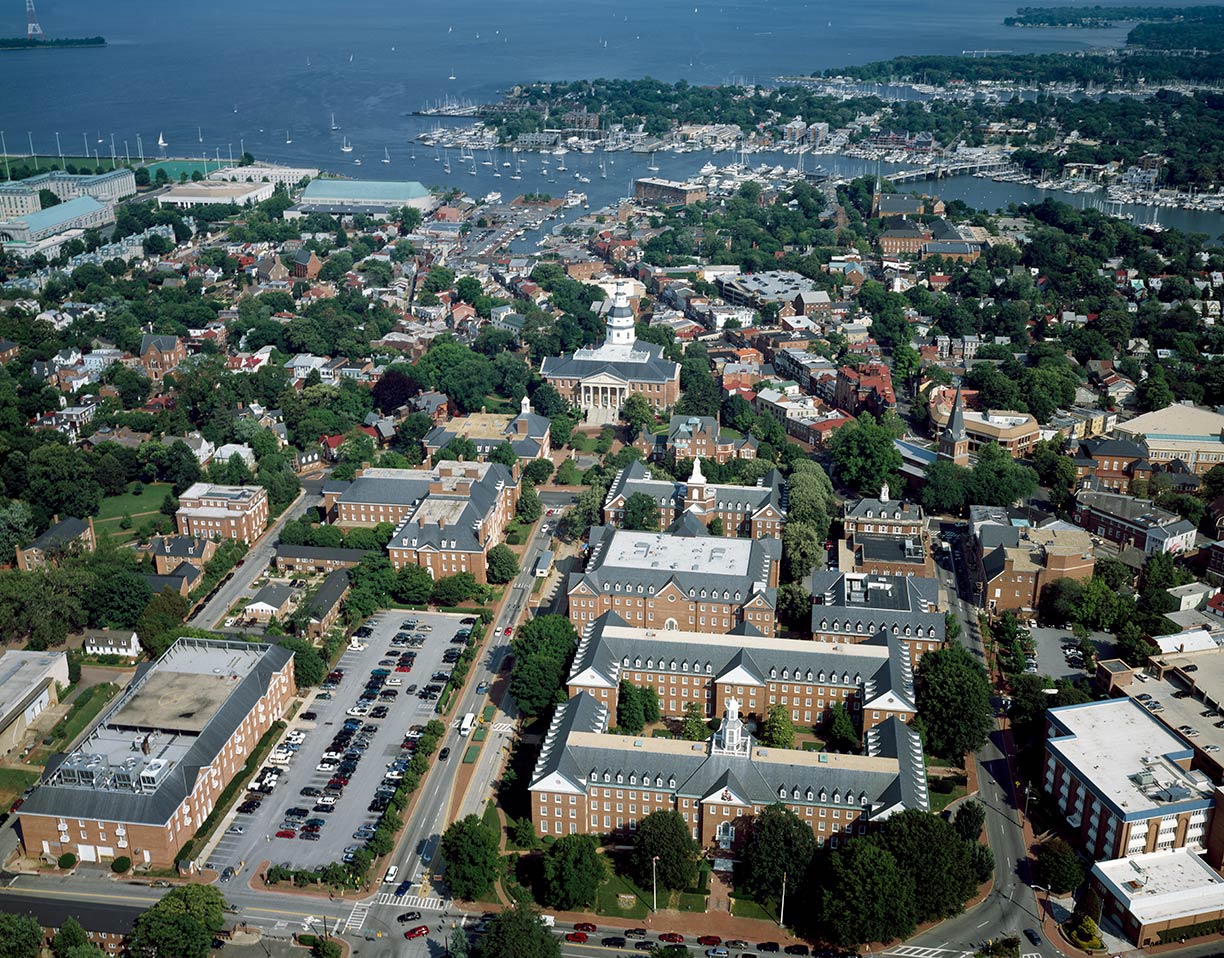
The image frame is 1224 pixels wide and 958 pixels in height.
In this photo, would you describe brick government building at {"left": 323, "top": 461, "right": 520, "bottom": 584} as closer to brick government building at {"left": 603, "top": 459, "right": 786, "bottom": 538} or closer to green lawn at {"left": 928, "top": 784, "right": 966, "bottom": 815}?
brick government building at {"left": 603, "top": 459, "right": 786, "bottom": 538}

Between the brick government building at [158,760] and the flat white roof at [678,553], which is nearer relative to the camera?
the brick government building at [158,760]

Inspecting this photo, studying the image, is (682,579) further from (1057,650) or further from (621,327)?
(621,327)

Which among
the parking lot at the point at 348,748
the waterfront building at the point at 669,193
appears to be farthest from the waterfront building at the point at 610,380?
the waterfront building at the point at 669,193

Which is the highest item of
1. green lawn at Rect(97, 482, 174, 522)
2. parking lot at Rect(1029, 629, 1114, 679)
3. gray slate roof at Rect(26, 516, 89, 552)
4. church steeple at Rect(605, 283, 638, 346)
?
church steeple at Rect(605, 283, 638, 346)

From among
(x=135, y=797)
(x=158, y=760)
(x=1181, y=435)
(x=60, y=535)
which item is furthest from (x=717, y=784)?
(x=1181, y=435)

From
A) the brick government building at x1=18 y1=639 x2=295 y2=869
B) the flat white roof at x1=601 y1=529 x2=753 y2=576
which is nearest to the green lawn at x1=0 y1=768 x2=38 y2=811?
the brick government building at x1=18 y1=639 x2=295 y2=869

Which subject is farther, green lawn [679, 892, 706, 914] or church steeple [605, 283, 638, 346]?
church steeple [605, 283, 638, 346]

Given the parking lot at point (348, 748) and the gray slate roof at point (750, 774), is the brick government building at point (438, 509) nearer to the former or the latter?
the parking lot at point (348, 748)
